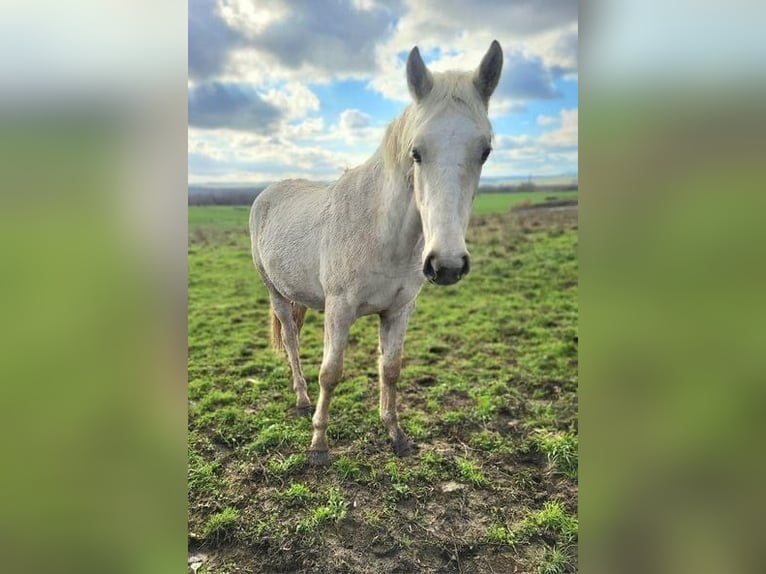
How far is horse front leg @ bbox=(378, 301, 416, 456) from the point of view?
9.46ft

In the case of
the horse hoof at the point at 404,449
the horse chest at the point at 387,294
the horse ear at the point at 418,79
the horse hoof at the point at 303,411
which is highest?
the horse ear at the point at 418,79

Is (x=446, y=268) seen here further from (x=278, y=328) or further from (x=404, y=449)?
(x=278, y=328)

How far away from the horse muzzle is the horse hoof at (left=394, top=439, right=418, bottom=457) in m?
1.73

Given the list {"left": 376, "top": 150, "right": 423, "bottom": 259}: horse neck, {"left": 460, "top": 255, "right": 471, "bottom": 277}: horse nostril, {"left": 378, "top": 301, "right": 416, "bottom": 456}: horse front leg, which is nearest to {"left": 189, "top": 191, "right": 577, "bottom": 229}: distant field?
{"left": 376, "top": 150, "right": 423, "bottom": 259}: horse neck

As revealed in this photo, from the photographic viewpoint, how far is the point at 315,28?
3260 mm

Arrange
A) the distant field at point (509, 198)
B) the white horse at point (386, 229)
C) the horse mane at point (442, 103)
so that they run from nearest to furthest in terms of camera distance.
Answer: the white horse at point (386, 229) < the horse mane at point (442, 103) < the distant field at point (509, 198)

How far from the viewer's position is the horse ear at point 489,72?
6.55 feet

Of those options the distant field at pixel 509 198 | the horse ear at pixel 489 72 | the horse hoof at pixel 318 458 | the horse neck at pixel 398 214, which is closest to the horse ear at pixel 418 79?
the horse ear at pixel 489 72

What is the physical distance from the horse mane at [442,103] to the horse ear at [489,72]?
0.15 ft

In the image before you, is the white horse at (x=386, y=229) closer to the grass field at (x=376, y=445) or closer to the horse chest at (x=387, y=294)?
the horse chest at (x=387, y=294)

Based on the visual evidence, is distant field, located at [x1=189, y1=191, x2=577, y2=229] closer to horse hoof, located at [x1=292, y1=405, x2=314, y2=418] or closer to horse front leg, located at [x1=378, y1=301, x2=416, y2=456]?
horse front leg, located at [x1=378, y1=301, x2=416, y2=456]

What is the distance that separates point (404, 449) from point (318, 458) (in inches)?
24.7
